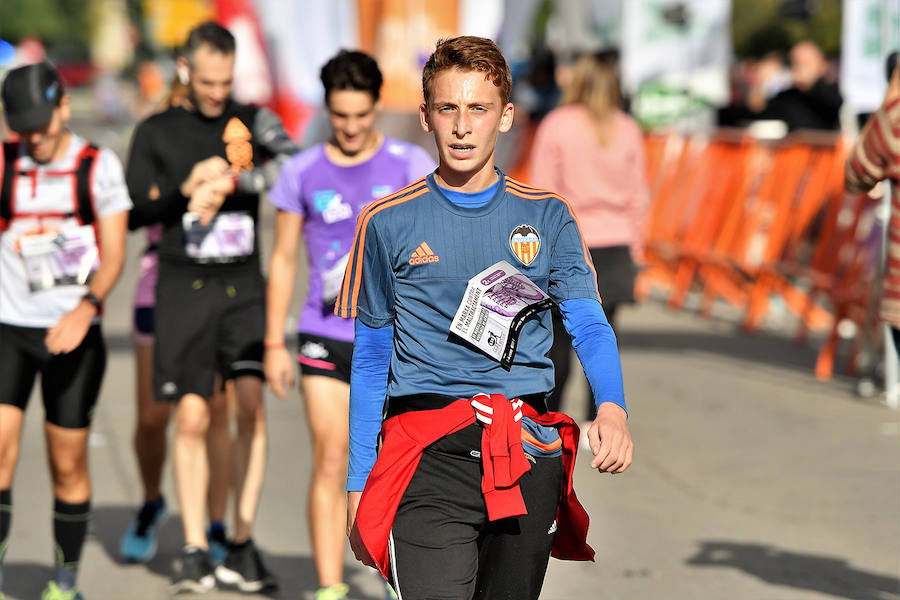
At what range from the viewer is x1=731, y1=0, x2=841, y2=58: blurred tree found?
38.0 metres

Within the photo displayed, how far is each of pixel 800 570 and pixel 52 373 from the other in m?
3.13

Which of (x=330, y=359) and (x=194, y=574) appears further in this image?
(x=194, y=574)

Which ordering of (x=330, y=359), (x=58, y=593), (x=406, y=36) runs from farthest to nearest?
(x=406, y=36) → (x=58, y=593) → (x=330, y=359)

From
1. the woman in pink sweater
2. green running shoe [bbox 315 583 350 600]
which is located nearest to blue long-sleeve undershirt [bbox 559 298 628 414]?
green running shoe [bbox 315 583 350 600]

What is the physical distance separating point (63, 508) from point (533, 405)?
275 centimetres

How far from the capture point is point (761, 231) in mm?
12430

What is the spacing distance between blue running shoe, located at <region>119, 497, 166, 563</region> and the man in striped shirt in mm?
3196

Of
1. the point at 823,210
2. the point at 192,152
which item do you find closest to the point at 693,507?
the point at 192,152

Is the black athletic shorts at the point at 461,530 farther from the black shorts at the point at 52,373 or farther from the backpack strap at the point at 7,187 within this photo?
the backpack strap at the point at 7,187

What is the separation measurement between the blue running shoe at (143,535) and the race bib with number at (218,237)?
1198 mm

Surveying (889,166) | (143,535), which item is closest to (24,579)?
(143,535)

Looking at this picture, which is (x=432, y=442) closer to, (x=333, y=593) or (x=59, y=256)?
(x=333, y=593)

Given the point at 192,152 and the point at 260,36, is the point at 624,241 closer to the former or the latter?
the point at 192,152

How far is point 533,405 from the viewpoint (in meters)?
3.41
